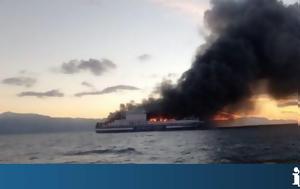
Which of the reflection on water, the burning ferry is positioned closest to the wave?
the reflection on water

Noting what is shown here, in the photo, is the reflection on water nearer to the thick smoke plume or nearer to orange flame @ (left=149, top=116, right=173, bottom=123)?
orange flame @ (left=149, top=116, right=173, bottom=123)

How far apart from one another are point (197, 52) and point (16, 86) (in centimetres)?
208

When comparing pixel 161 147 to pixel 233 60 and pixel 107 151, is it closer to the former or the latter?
pixel 107 151

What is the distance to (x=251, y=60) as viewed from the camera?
561 cm

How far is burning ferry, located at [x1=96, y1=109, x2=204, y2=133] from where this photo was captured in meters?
5.75

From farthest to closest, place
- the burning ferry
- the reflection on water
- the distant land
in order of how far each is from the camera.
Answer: the distant land
the burning ferry
the reflection on water

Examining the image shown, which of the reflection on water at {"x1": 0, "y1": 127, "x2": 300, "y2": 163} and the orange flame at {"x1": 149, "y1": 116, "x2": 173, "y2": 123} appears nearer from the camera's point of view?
the reflection on water at {"x1": 0, "y1": 127, "x2": 300, "y2": 163}

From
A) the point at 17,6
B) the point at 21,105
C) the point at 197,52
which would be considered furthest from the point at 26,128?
the point at 197,52

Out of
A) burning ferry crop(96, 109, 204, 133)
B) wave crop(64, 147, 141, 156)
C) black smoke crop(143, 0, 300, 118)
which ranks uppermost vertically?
black smoke crop(143, 0, 300, 118)

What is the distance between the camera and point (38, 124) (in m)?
6.27

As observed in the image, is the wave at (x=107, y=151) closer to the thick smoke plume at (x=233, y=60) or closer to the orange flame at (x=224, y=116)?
the thick smoke plume at (x=233, y=60)

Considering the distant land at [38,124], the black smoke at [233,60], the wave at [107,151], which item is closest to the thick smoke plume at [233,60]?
the black smoke at [233,60]

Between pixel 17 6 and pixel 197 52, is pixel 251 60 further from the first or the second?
pixel 17 6

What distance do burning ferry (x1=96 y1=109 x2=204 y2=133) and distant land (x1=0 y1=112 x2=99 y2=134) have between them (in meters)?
0.18
